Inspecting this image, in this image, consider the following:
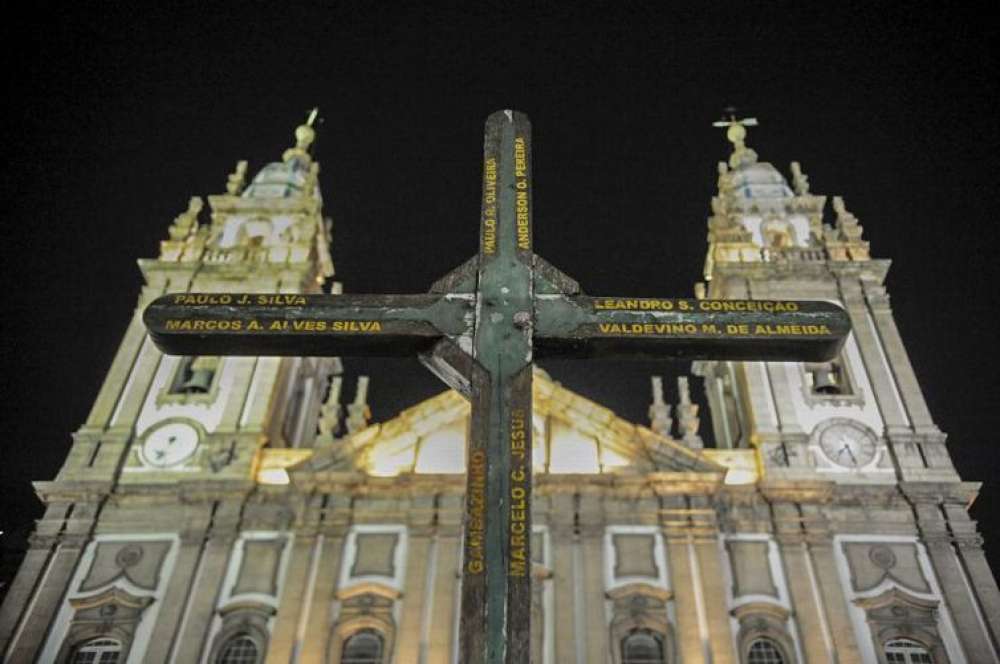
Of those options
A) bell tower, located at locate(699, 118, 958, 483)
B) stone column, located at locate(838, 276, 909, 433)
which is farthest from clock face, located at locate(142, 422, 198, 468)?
stone column, located at locate(838, 276, 909, 433)

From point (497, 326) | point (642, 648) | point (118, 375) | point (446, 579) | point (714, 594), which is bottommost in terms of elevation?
point (497, 326)

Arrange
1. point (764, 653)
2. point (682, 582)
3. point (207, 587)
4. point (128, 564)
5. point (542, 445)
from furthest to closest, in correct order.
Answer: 1. point (542, 445)
2. point (128, 564)
3. point (207, 587)
4. point (682, 582)
5. point (764, 653)

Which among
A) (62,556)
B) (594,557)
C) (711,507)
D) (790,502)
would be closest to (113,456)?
(62,556)

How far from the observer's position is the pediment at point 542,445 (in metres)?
20.4

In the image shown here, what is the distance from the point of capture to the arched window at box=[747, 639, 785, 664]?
17.7 m

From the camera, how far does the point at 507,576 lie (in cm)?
429

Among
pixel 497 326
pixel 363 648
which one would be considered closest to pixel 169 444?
pixel 363 648

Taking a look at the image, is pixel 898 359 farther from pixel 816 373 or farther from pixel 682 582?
pixel 682 582

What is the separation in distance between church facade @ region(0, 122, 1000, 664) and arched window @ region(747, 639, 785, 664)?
5cm

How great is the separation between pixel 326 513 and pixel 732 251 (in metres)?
14.2

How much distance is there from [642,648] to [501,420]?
1471 centimetres

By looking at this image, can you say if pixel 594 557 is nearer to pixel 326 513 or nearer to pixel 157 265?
pixel 326 513

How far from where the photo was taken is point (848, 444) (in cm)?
2112

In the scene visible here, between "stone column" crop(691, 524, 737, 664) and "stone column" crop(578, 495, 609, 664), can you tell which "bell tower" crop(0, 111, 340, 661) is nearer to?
"stone column" crop(578, 495, 609, 664)
